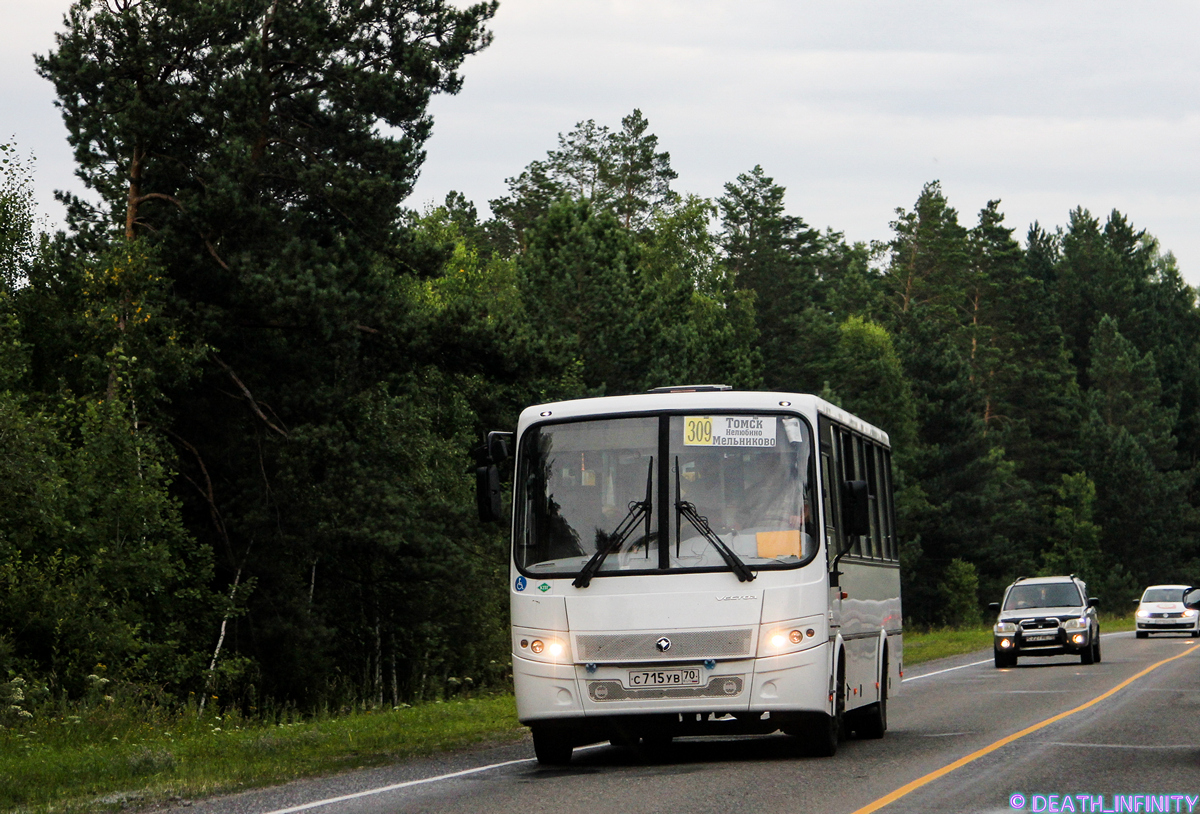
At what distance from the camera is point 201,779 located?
12.7 meters

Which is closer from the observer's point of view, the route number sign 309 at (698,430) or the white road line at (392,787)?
the white road line at (392,787)

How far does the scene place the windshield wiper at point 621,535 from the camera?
13.5 m

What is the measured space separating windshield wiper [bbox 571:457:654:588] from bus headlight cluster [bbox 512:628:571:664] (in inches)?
19.3

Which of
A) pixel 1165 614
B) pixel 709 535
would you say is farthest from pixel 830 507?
pixel 1165 614

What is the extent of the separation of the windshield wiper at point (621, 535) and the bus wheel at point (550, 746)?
1399mm

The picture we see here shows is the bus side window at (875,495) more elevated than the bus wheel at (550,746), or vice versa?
the bus side window at (875,495)

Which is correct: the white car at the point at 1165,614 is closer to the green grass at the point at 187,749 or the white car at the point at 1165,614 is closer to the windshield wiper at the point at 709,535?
the green grass at the point at 187,749

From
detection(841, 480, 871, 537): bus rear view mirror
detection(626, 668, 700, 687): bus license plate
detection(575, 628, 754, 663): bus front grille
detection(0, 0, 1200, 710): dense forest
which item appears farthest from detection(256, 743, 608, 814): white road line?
detection(0, 0, 1200, 710): dense forest

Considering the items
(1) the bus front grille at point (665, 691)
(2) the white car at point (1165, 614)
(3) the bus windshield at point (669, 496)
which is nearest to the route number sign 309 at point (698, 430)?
(3) the bus windshield at point (669, 496)

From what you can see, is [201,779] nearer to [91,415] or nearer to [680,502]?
[680,502]

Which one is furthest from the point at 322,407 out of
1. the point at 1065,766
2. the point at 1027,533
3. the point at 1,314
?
the point at 1027,533

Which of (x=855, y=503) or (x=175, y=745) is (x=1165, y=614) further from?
(x=175, y=745)

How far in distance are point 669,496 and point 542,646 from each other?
5.33 ft

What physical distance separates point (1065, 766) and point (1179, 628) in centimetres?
4129
